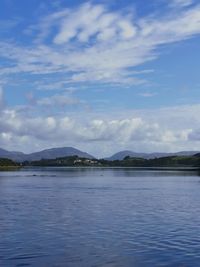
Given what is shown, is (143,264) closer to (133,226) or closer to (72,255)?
(72,255)

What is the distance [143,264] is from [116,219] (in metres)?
17.2

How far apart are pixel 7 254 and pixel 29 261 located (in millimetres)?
2214

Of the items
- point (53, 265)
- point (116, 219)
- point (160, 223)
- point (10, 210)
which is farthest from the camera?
point (10, 210)

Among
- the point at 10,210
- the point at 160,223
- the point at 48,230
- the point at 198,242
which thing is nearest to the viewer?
the point at 198,242

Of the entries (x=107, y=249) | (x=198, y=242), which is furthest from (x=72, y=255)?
(x=198, y=242)

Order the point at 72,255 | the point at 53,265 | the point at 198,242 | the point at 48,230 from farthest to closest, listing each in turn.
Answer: the point at 48,230 < the point at 198,242 < the point at 72,255 < the point at 53,265

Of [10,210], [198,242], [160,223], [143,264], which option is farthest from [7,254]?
[10,210]

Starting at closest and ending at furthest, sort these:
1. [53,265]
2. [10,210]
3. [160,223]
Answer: [53,265], [160,223], [10,210]

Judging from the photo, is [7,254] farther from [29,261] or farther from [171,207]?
[171,207]

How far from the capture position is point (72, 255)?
91.3ft

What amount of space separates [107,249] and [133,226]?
9203 mm

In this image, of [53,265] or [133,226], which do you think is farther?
[133,226]

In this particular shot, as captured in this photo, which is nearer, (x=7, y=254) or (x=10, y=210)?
(x=7, y=254)

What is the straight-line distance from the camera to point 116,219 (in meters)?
42.8
